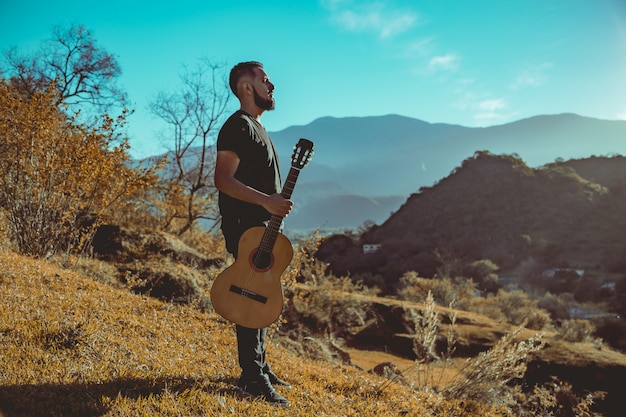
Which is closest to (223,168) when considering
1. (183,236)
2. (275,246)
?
(275,246)

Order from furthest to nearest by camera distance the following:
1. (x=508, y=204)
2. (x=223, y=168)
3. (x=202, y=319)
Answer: (x=508, y=204), (x=202, y=319), (x=223, y=168)

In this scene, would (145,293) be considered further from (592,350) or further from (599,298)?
(599,298)

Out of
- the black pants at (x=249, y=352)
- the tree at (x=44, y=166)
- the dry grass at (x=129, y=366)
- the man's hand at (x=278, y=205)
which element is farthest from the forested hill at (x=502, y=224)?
the man's hand at (x=278, y=205)

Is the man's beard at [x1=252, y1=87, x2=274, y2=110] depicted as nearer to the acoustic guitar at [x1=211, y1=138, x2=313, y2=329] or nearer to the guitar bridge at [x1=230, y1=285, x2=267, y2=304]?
the acoustic guitar at [x1=211, y1=138, x2=313, y2=329]

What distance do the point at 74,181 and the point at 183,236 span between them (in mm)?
6883

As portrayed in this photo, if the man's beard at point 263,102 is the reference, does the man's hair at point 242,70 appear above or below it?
above

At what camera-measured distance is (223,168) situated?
2611 mm

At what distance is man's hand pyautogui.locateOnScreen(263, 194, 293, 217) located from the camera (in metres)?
2.50

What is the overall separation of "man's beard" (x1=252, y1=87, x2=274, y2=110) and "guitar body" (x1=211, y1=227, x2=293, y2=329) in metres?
0.95

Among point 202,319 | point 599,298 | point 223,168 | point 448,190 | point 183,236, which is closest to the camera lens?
point 223,168

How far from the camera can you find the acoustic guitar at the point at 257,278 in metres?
2.58

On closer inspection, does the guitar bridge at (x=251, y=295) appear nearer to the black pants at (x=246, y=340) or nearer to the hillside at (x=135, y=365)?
the black pants at (x=246, y=340)

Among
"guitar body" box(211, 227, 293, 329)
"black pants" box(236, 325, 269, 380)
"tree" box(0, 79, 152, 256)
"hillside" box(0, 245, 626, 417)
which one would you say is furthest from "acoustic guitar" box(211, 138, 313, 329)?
"tree" box(0, 79, 152, 256)

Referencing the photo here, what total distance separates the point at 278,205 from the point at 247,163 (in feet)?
1.43
